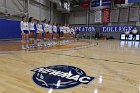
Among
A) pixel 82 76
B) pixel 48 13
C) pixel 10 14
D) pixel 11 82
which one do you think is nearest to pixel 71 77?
pixel 82 76

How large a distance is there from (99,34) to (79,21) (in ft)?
8.84

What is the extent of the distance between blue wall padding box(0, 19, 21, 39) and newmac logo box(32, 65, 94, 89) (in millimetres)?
7146

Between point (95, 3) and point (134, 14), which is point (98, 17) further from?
point (134, 14)

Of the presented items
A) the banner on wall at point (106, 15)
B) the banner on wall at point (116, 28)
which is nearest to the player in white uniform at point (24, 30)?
the banner on wall at point (106, 15)

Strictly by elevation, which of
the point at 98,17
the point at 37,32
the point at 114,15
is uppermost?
the point at 114,15

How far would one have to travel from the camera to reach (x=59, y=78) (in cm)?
197

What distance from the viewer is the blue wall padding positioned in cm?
853

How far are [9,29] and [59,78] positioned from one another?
7945mm

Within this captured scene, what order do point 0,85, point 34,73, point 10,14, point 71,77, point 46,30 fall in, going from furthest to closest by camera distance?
point 10,14 < point 46,30 < point 34,73 < point 71,77 < point 0,85

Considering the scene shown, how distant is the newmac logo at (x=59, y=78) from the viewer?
1.76 metres

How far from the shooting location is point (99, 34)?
15.2m

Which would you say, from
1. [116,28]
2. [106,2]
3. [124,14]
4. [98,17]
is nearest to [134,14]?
[124,14]

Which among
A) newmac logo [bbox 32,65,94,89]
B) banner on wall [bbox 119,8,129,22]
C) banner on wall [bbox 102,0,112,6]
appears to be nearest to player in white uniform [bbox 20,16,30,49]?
newmac logo [bbox 32,65,94,89]

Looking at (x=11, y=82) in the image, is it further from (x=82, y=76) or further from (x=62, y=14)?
(x=62, y=14)
